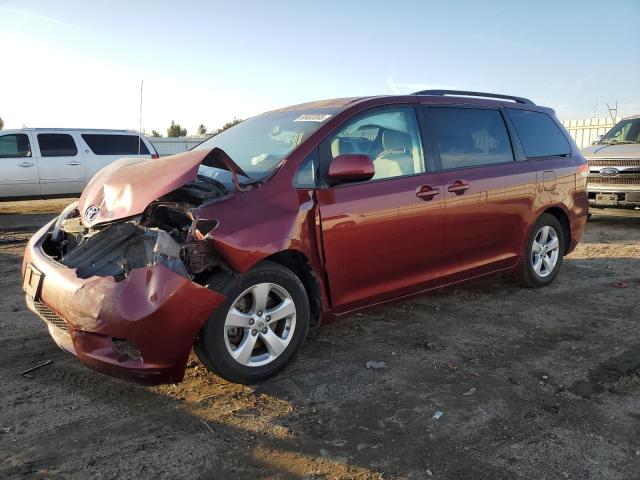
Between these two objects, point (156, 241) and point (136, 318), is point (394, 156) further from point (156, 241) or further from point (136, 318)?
point (136, 318)

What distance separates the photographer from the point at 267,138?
13.3 ft

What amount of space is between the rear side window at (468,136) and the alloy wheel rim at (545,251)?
0.97 m

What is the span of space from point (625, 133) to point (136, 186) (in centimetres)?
A: 1042

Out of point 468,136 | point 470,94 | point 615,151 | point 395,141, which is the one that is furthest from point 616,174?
point 395,141

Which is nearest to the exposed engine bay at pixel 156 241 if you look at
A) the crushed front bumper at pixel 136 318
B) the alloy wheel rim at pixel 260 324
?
the crushed front bumper at pixel 136 318

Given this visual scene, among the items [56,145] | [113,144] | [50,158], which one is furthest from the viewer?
[113,144]

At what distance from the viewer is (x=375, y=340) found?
4109 mm

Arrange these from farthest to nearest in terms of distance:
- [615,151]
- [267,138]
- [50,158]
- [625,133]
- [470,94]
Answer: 1. [50,158]
2. [625,133]
3. [615,151]
4. [470,94]
5. [267,138]

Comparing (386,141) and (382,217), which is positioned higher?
(386,141)

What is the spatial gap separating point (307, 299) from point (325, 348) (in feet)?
2.19

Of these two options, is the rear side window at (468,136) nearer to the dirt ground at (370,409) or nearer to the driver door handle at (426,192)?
the driver door handle at (426,192)

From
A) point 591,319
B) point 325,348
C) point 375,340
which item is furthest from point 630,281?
point 325,348

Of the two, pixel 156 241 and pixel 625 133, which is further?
pixel 625 133

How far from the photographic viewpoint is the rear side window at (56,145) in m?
11.6
